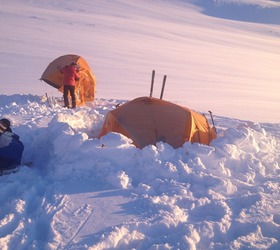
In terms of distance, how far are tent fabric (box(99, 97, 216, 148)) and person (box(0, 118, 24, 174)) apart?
204 cm

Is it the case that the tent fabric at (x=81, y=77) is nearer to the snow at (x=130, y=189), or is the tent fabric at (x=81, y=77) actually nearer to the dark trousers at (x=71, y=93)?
the snow at (x=130, y=189)

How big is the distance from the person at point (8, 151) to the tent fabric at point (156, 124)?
2.04 meters

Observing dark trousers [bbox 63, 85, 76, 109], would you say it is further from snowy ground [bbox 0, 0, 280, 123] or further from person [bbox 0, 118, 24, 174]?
person [bbox 0, 118, 24, 174]

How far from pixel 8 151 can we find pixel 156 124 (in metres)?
2.57

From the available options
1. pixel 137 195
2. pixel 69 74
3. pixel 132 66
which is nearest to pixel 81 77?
pixel 69 74

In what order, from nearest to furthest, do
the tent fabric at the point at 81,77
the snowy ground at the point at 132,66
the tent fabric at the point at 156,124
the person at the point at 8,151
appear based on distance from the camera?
1. the person at the point at 8,151
2. the tent fabric at the point at 156,124
3. the tent fabric at the point at 81,77
4. the snowy ground at the point at 132,66

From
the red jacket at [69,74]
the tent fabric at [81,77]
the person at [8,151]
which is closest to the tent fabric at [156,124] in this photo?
the person at [8,151]

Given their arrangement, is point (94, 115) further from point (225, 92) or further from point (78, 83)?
point (225, 92)

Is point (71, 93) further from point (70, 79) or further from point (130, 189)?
point (130, 189)

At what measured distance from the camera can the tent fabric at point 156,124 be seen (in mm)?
5996

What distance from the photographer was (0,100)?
29.6 ft

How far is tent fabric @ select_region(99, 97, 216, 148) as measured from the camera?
5996 millimetres

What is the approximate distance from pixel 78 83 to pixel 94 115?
2.88 meters

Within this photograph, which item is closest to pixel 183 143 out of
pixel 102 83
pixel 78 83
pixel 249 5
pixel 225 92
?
pixel 78 83
